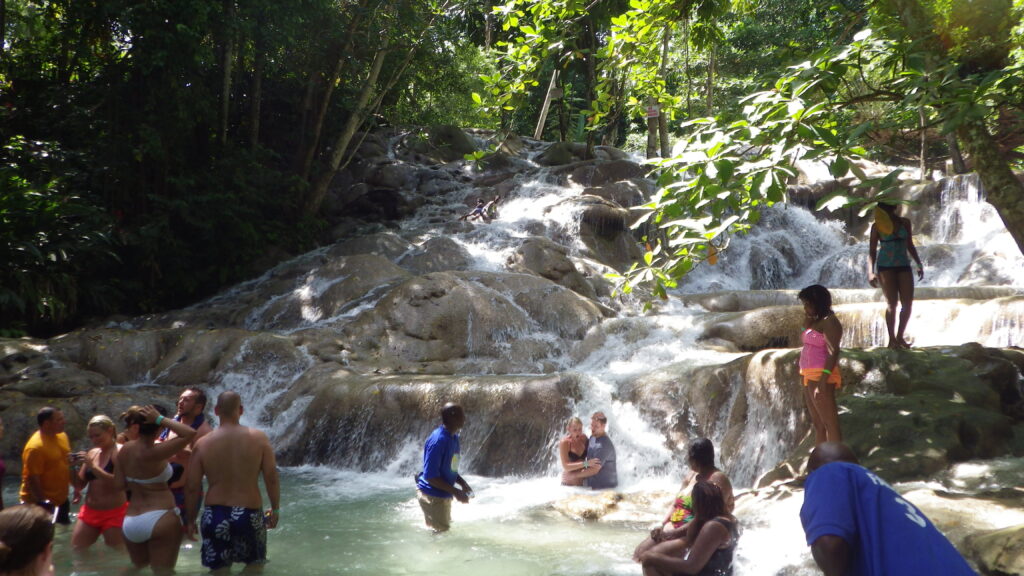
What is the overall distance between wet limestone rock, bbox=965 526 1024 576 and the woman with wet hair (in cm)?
446

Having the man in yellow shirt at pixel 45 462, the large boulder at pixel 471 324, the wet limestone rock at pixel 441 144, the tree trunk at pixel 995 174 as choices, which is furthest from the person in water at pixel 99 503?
the wet limestone rock at pixel 441 144

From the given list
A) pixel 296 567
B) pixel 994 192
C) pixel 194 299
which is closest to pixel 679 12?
pixel 994 192

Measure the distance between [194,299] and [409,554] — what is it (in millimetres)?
13786

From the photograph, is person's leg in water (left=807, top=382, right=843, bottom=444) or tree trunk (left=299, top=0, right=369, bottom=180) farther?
tree trunk (left=299, top=0, right=369, bottom=180)

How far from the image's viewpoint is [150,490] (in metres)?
5.28

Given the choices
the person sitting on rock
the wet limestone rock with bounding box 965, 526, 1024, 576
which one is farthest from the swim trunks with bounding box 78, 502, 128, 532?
the person sitting on rock

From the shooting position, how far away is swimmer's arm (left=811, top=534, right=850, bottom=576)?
2543 mm

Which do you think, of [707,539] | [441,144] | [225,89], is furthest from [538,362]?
[441,144]

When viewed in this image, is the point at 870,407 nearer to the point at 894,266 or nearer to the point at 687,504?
the point at 894,266

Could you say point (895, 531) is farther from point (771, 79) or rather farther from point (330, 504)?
point (330, 504)

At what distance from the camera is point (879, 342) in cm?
1082

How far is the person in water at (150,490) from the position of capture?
17.1 feet

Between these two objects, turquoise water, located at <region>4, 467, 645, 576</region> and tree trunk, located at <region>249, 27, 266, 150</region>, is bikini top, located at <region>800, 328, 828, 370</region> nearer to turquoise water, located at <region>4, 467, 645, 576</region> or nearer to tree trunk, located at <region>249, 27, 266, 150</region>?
turquoise water, located at <region>4, 467, 645, 576</region>

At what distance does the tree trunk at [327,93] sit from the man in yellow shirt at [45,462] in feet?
48.6
